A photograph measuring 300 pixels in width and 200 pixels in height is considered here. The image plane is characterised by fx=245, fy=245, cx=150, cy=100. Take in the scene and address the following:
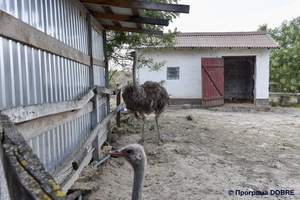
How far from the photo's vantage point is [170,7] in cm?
332

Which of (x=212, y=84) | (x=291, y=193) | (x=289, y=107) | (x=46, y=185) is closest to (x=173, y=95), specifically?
(x=212, y=84)

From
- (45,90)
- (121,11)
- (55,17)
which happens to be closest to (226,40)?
(121,11)

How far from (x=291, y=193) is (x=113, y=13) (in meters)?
4.19

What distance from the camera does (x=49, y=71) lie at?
2.71 meters

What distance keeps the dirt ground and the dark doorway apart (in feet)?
27.1

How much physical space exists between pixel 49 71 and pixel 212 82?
422 inches

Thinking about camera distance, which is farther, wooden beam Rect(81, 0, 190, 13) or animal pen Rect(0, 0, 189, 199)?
wooden beam Rect(81, 0, 190, 13)

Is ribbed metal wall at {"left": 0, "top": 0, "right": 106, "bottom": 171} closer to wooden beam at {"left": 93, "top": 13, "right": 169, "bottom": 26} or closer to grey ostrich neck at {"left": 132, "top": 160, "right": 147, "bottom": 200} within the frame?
wooden beam at {"left": 93, "top": 13, "right": 169, "bottom": 26}

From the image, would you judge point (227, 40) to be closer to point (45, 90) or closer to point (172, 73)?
point (172, 73)

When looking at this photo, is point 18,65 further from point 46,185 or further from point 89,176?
point 89,176

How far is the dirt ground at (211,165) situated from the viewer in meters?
3.66

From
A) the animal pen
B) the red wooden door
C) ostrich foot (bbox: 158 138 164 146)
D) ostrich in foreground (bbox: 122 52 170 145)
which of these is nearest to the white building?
the red wooden door

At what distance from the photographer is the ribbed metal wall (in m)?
1.95

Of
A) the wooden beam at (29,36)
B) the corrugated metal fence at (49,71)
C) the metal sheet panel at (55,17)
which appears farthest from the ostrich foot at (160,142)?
the wooden beam at (29,36)
